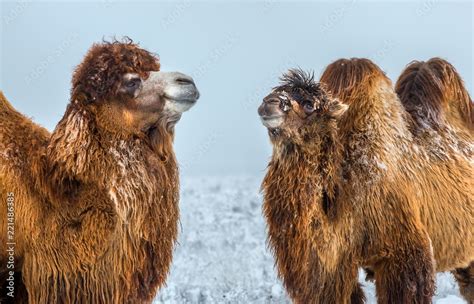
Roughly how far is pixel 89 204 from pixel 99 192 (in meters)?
0.11

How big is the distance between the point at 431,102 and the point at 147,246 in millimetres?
3253

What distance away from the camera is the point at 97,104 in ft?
20.4

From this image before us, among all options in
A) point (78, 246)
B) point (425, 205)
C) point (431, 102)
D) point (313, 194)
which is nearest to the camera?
point (78, 246)

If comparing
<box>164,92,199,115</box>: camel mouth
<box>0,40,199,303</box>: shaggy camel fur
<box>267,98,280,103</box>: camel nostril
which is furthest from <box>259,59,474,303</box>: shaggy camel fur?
<box>0,40,199,303</box>: shaggy camel fur

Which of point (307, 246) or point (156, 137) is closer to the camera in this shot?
point (156, 137)

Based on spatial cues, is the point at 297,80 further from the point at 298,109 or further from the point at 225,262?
the point at 225,262

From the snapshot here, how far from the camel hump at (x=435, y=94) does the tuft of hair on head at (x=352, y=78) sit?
1.76 ft

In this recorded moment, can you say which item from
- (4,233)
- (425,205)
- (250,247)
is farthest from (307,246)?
(250,247)

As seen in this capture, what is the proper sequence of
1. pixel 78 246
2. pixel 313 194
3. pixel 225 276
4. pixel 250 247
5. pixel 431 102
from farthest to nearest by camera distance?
pixel 250 247 → pixel 225 276 → pixel 431 102 → pixel 313 194 → pixel 78 246

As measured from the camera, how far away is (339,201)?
272 inches

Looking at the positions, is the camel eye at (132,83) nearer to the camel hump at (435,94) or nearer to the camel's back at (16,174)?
the camel's back at (16,174)

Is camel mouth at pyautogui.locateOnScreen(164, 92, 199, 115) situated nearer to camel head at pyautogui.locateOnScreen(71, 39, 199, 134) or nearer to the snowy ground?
camel head at pyautogui.locateOnScreen(71, 39, 199, 134)

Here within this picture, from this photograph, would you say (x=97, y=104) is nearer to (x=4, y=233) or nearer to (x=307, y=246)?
(x=4, y=233)

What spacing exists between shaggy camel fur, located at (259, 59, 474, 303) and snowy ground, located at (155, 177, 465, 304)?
7.74 ft
